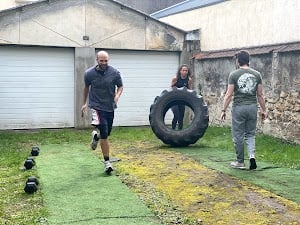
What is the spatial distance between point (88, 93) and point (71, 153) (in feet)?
6.93

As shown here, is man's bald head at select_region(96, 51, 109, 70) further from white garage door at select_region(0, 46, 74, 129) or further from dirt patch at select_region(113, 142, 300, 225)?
white garage door at select_region(0, 46, 74, 129)

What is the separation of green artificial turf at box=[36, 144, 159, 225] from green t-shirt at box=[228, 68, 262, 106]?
223 centimetres

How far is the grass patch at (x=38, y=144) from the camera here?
16.9 feet

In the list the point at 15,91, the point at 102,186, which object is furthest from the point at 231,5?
the point at 102,186

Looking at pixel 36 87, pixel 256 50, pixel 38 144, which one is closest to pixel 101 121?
pixel 38 144

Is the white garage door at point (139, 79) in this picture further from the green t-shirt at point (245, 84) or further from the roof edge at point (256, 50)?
the green t-shirt at point (245, 84)

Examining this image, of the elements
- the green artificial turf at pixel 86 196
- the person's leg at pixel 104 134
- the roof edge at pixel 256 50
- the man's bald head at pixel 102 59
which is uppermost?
the roof edge at pixel 256 50

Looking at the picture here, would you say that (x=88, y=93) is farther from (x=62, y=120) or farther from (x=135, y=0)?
(x=135, y=0)

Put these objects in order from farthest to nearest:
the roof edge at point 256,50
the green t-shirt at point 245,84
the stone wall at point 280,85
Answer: the roof edge at point 256,50 < the stone wall at point 280,85 < the green t-shirt at point 245,84

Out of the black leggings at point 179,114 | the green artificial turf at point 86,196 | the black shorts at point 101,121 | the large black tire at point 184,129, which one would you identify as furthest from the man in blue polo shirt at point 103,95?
the black leggings at point 179,114

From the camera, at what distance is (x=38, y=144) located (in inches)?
424

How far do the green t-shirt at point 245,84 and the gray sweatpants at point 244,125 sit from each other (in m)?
0.11

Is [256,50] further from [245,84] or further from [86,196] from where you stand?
[86,196]

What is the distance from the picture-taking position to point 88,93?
7402 millimetres
